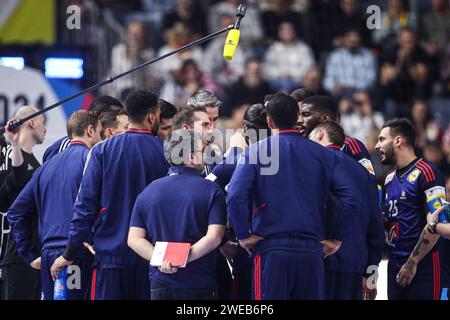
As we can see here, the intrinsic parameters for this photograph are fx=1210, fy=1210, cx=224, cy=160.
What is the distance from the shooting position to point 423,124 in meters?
16.1

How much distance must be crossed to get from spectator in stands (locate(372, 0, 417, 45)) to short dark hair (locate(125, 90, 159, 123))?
9.07 meters

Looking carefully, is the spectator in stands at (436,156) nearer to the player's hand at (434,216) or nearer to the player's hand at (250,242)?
the player's hand at (434,216)

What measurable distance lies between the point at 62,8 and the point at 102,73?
1.07 metres

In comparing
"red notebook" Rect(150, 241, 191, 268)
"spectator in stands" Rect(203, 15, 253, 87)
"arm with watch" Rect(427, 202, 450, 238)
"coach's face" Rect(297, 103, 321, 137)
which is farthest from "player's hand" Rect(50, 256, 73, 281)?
"spectator in stands" Rect(203, 15, 253, 87)

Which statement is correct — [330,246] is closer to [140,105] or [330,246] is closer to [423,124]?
[140,105]

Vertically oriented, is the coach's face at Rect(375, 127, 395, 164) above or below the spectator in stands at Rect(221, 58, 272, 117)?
below

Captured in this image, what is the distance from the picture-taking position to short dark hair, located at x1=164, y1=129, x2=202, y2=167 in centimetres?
831

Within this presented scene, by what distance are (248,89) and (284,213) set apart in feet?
25.4

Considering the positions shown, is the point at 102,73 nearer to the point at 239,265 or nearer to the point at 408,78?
the point at 408,78

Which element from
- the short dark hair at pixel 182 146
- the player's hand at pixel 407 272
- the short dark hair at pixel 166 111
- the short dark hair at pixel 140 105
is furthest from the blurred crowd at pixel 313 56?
the short dark hair at pixel 182 146

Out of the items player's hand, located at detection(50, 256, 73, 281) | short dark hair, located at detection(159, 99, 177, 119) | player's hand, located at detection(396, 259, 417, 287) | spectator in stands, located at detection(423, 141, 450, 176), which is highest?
short dark hair, located at detection(159, 99, 177, 119)

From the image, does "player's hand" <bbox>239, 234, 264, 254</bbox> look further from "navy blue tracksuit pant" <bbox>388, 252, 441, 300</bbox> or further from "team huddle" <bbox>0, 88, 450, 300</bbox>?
"navy blue tracksuit pant" <bbox>388, 252, 441, 300</bbox>

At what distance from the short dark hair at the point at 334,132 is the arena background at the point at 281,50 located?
209 inches

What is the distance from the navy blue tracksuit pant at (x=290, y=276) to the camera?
8109mm
